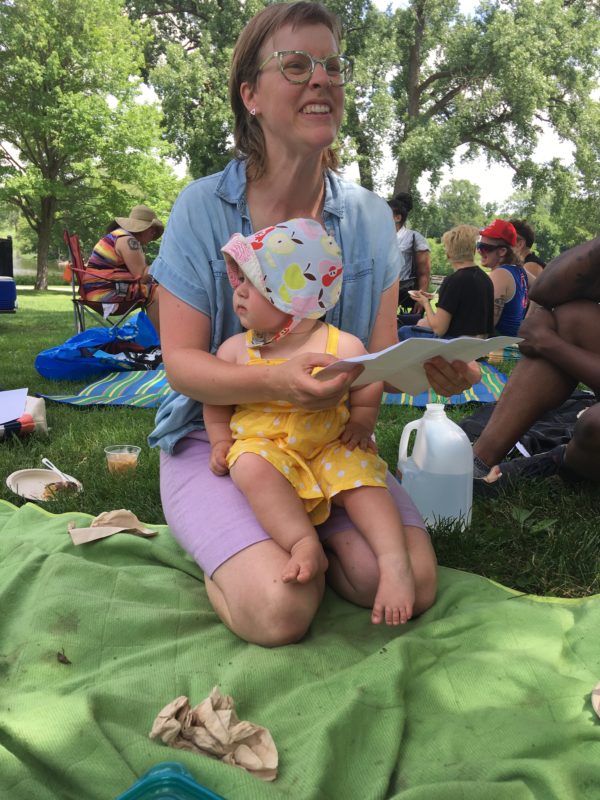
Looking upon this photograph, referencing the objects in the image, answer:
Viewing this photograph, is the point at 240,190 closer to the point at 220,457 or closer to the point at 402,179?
the point at 220,457

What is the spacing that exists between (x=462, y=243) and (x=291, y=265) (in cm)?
468

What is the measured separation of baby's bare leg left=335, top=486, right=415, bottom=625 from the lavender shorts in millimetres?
135

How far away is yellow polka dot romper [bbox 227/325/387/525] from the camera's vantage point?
2.06 meters

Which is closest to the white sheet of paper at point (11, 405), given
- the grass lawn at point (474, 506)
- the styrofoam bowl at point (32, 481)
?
the grass lawn at point (474, 506)

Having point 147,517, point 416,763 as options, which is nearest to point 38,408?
point 147,517

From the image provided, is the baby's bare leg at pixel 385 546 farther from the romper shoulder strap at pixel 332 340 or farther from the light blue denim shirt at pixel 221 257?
the light blue denim shirt at pixel 221 257

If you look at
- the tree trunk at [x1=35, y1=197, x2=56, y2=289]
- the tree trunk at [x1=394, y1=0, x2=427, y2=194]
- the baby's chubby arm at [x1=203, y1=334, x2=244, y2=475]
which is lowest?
the tree trunk at [x1=35, y1=197, x2=56, y2=289]

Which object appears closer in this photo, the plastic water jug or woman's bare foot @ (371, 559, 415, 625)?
woman's bare foot @ (371, 559, 415, 625)

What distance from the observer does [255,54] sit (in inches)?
85.4

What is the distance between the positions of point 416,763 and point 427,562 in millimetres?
669

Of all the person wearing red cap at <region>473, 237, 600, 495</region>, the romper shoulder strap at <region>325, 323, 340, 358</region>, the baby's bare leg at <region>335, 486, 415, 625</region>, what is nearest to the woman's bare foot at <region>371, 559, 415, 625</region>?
the baby's bare leg at <region>335, 486, 415, 625</region>

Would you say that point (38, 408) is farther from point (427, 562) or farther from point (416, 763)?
point (416, 763)

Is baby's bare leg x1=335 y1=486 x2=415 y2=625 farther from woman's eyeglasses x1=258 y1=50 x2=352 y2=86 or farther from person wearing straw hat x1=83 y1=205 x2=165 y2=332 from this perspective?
person wearing straw hat x1=83 y1=205 x2=165 y2=332

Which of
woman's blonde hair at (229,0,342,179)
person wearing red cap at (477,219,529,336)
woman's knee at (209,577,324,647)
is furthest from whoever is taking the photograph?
person wearing red cap at (477,219,529,336)
